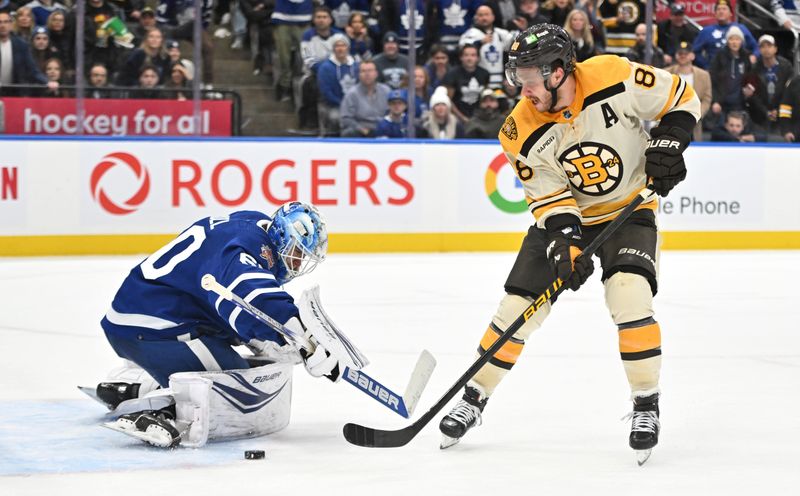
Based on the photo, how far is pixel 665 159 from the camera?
11.0ft

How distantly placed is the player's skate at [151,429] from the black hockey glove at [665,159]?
1436 mm

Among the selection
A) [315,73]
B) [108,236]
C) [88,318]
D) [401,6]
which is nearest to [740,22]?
[401,6]

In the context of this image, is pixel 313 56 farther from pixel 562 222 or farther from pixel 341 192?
pixel 562 222

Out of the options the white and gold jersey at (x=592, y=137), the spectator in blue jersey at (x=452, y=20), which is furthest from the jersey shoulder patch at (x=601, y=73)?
the spectator in blue jersey at (x=452, y=20)

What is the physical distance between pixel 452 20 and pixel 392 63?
0.64 m

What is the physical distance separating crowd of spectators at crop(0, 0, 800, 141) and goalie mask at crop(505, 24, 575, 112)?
18.3 ft

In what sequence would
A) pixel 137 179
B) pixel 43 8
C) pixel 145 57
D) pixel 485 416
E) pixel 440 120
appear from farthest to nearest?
pixel 440 120 < pixel 137 179 < pixel 145 57 < pixel 43 8 < pixel 485 416

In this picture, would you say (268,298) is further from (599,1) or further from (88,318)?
(599,1)

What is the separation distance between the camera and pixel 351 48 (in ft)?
30.3

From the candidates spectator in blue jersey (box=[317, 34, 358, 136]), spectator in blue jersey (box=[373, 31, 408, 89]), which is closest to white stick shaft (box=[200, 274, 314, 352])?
spectator in blue jersey (box=[317, 34, 358, 136])

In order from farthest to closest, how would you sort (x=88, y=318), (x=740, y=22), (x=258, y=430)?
(x=740, y=22)
(x=88, y=318)
(x=258, y=430)

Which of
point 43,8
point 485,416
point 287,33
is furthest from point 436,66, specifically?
point 485,416

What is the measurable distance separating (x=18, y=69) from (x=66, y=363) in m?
4.16

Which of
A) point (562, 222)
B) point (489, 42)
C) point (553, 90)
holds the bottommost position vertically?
point (489, 42)
